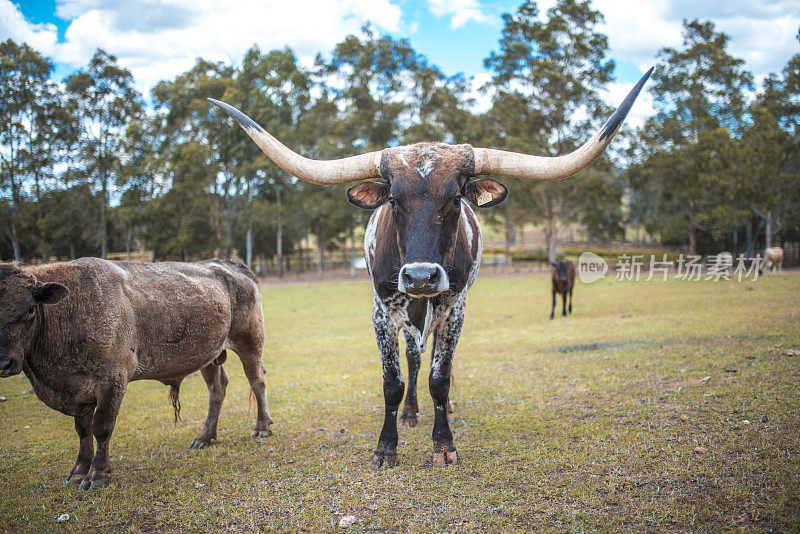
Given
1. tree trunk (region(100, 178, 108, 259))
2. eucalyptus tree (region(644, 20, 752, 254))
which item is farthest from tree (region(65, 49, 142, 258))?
eucalyptus tree (region(644, 20, 752, 254))

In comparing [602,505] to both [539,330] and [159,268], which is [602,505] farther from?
[539,330]

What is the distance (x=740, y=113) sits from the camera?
119ft

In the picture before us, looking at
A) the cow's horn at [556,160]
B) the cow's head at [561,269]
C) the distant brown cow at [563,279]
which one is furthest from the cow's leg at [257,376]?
the cow's head at [561,269]

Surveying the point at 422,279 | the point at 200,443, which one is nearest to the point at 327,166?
the point at 422,279

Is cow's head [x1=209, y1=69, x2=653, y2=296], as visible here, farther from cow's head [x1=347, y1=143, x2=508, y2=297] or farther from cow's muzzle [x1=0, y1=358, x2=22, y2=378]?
cow's muzzle [x1=0, y1=358, x2=22, y2=378]

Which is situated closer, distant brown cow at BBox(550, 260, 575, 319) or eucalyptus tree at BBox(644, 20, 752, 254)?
distant brown cow at BBox(550, 260, 575, 319)

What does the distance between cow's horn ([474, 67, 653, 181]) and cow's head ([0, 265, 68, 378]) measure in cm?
394

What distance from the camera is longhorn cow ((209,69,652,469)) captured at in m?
4.07

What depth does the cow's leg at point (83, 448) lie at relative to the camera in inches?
178

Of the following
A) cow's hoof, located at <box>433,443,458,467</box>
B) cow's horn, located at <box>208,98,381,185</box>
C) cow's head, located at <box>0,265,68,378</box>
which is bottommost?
cow's hoof, located at <box>433,443,458,467</box>

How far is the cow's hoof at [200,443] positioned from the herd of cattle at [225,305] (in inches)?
29.6

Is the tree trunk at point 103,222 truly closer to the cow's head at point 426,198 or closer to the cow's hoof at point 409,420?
the cow's hoof at point 409,420

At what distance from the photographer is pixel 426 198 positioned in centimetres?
421

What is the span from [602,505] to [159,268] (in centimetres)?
482
